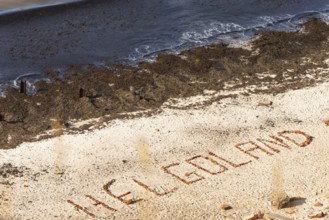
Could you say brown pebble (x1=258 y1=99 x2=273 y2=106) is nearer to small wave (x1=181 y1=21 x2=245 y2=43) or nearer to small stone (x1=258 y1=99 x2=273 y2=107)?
small stone (x1=258 y1=99 x2=273 y2=107)

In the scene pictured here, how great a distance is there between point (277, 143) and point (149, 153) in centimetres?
562

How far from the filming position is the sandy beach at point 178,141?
26375 millimetres

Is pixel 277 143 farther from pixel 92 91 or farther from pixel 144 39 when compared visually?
pixel 144 39

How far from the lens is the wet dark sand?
32.5 m

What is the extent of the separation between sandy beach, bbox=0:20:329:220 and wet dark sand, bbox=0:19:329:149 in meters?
0.09

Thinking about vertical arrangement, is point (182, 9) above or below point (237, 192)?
above

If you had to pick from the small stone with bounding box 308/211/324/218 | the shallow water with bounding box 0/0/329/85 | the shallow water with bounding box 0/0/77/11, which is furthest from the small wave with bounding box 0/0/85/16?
the small stone with bounding box 308/211/324/218

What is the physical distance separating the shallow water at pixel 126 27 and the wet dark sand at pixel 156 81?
5.40 feet

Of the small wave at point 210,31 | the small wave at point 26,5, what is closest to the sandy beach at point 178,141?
the small wave at point 210,31

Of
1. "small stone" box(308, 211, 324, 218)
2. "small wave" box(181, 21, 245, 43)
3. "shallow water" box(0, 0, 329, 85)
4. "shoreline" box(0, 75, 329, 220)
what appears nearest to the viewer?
"small stone" box(308, 211, 324, 218)

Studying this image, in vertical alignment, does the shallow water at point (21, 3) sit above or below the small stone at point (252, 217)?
above

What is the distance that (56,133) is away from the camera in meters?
31.0

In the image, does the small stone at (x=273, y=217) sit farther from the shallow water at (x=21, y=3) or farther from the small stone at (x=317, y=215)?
the shallow water at (x=21, y=3)

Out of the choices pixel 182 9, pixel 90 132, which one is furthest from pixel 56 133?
pixel 182 9
